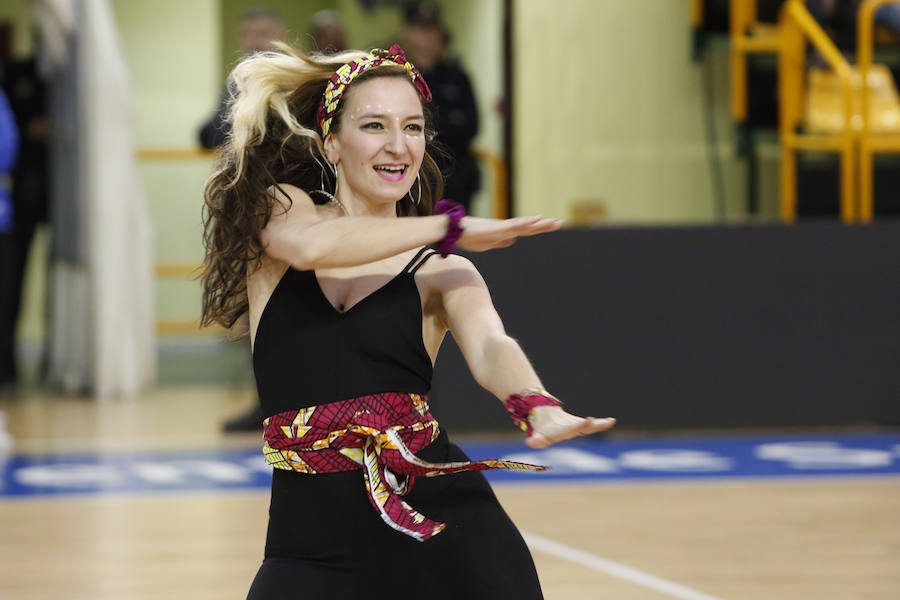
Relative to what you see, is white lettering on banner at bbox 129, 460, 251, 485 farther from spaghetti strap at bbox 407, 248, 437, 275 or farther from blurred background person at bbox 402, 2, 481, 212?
spaghetti strap at bbox 407, 248, 437, 275

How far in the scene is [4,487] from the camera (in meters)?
6.27

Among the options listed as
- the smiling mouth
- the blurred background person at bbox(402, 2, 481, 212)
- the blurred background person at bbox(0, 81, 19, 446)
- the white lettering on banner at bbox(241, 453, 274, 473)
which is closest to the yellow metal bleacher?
the blurred background person at bbox(402, 2, 481, 212)

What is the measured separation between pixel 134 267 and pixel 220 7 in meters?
7.27

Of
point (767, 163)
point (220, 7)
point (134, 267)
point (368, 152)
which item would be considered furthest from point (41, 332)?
point (368, 152)

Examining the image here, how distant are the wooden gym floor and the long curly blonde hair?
6.10 feet

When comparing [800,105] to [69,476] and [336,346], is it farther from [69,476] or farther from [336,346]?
[336,346]

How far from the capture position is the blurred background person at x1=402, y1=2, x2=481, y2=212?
783cm

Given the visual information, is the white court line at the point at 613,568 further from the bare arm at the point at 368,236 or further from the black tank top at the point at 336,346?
the bare arm at the point at 368,236

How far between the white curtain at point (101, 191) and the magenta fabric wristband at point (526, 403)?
733 centimetres

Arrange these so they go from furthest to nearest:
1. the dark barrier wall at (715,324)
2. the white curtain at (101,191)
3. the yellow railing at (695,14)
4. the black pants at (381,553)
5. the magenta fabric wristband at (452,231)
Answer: the white curtain at (101,191) < the yellow railing at (695,14) < the dark barrier wall at (715,324) < the black pants at (381,553) < the magenta fabric wristband at (452,231)

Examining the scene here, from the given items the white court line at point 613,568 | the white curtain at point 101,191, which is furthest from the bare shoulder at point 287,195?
the white curtain at point 101,191

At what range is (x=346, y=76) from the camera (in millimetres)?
2684

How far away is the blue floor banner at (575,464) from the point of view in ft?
20.6

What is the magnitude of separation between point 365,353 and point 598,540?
2721mm
